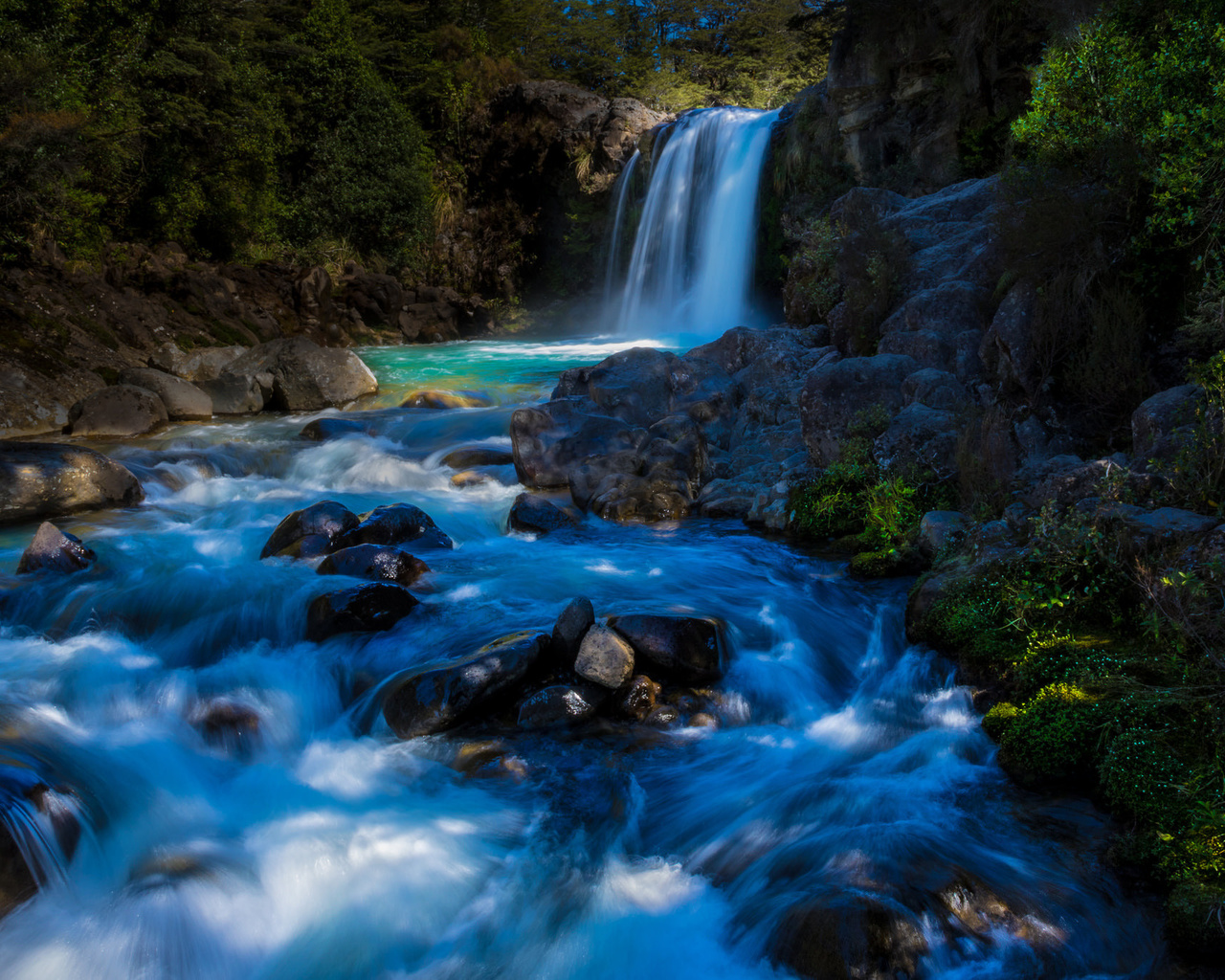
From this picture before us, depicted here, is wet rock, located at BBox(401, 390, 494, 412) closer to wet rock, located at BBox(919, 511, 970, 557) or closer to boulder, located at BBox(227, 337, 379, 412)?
boulder, located at BBox(227, 337, 379, 412)

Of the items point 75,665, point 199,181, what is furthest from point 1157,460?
point 199,181

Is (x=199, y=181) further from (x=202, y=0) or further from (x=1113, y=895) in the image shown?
(x=1113, y=895)

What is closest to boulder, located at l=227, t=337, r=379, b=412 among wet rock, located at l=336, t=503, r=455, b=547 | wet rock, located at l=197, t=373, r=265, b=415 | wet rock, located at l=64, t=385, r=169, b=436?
wet rock, located at l=197, t=373, r=265, b=415

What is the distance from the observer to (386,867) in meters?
4.45

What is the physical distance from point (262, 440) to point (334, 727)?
28.1ft

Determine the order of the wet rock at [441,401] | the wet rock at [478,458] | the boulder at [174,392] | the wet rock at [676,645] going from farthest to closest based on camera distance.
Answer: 1. the wet rock at [441,401]
2. the boulder at [174,392]
3. the wet rock at [478,458]
4. the wet rock at [676,645]

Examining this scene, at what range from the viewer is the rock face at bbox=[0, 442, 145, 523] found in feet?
30.5

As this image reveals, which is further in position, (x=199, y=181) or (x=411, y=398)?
(x=199, y=181)

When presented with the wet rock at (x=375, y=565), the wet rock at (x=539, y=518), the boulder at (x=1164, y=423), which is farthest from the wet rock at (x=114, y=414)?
the boulder at (x=1164, y=423)

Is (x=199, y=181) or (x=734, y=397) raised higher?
(x=199, y=181)

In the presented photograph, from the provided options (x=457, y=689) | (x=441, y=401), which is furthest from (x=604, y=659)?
(x=441, y=401)

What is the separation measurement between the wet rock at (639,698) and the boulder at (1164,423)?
12.7 feet

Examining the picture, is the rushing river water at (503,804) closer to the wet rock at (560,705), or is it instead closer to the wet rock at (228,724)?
the wet rock at (228,724)

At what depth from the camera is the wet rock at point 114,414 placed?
1311cm
